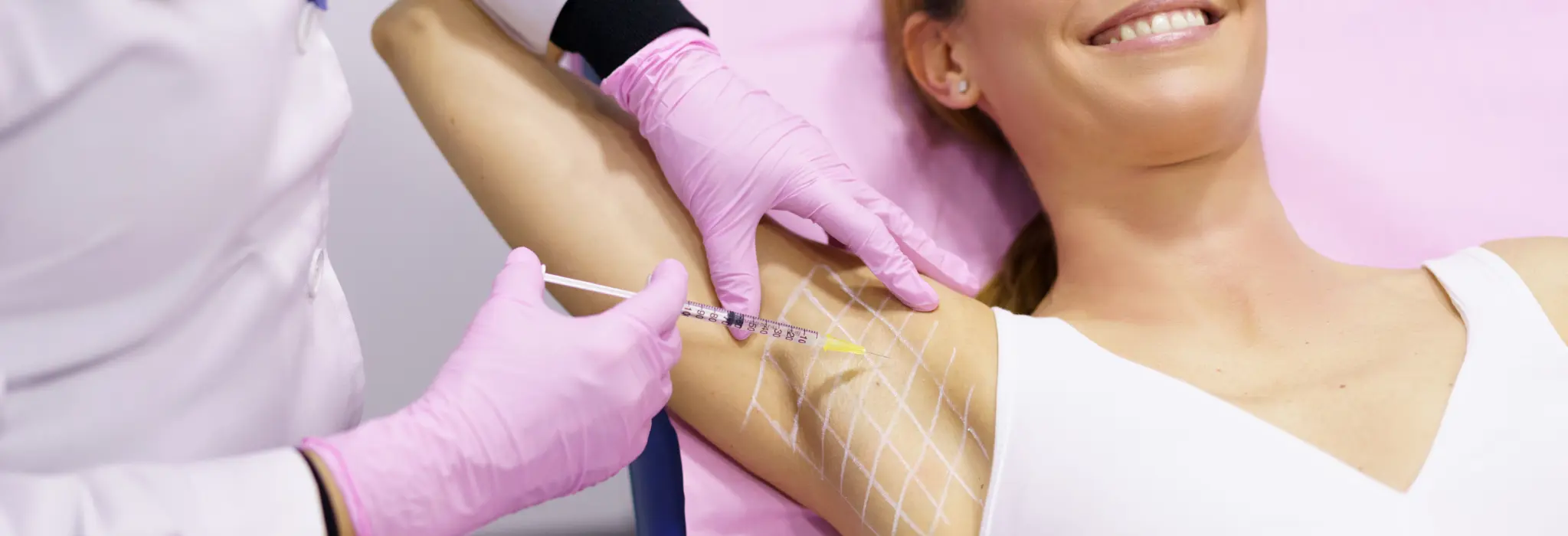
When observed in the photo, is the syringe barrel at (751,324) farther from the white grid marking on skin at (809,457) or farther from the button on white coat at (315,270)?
the button on white coat at (315,270)

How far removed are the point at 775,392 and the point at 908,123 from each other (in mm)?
528

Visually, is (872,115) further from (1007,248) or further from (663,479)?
(663,479)

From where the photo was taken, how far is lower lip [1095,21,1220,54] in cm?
114

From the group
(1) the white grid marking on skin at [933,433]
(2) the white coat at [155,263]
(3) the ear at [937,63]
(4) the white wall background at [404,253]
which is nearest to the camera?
(2) the white coat at [155,263]

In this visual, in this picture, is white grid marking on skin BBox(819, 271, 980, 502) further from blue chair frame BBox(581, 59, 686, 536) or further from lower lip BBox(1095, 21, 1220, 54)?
lower lip BBox(1095, 21, 1220, 54)

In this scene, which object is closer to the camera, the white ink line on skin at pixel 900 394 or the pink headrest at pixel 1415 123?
the white ink line on skin at pixel 900 394

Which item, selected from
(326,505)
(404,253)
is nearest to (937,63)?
(326,505)

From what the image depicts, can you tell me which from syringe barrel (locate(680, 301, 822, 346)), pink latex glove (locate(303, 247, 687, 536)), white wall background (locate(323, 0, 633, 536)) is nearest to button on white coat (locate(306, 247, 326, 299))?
pink latex glove (locate(303, 247, 687, 536))

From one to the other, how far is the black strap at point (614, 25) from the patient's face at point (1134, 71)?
39 centimetres

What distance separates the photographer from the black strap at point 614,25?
3.76 feet

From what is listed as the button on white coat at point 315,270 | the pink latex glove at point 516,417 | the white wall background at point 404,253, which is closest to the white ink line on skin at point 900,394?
the pink latex glove at point 516,417

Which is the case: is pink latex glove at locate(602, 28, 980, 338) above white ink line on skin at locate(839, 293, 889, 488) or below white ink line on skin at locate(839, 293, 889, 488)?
above

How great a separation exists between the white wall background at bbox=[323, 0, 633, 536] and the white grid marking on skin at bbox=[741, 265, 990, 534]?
90cm

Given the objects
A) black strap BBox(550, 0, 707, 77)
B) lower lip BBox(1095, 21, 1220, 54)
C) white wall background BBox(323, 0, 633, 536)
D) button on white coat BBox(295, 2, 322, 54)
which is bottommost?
white wall background BBox(323, 0, 633, 536)
